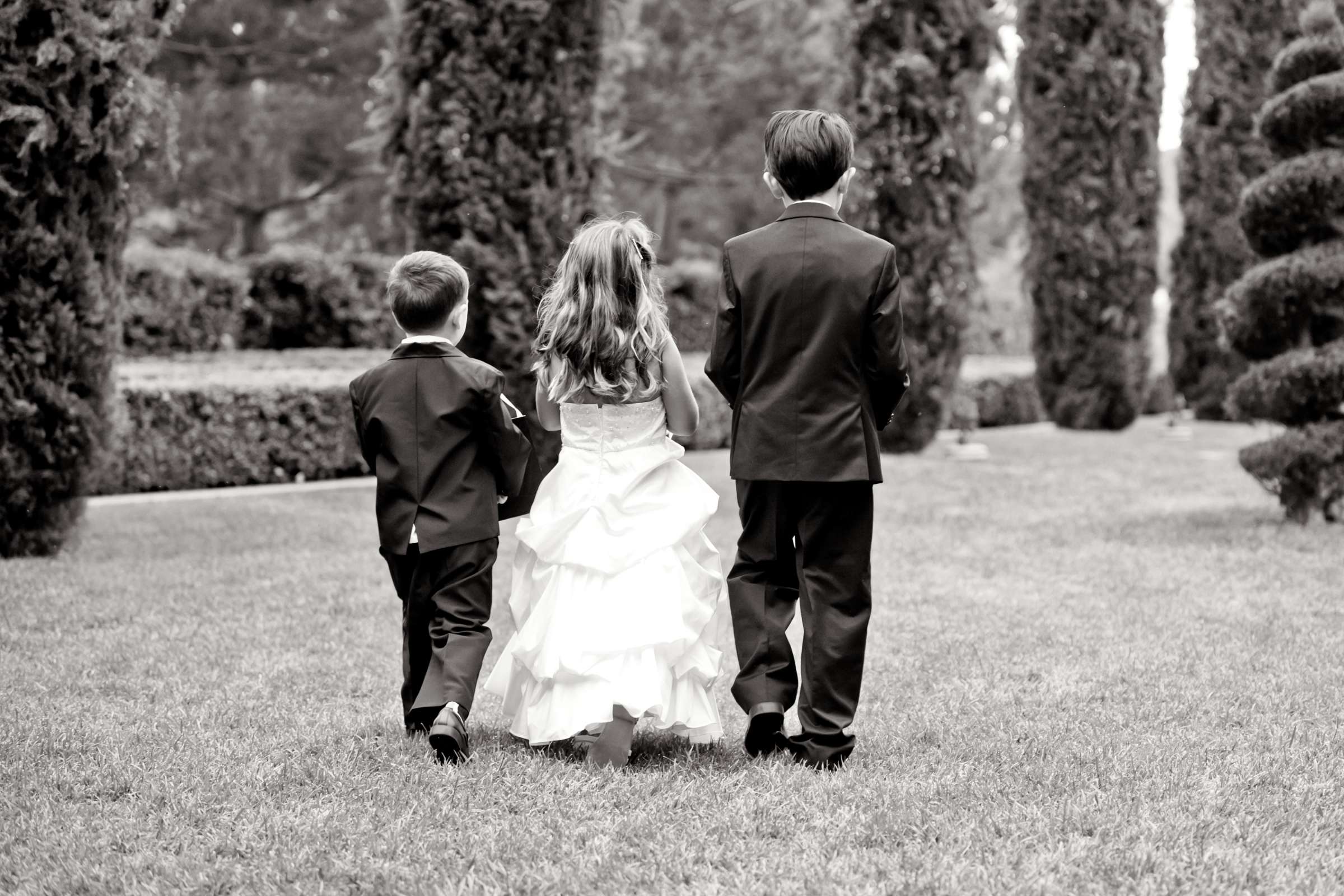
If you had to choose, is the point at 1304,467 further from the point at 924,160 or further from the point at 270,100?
the point at 270,100

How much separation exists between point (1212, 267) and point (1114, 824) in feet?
50.8

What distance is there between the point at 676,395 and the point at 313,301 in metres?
10.2

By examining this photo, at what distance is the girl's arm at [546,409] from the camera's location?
4.21m

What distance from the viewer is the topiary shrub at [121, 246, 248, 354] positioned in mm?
11953

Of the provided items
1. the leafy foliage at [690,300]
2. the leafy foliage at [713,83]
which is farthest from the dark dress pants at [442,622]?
the leafy foliage at [713,83]

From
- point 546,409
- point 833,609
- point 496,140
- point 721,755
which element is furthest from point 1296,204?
point 721,755

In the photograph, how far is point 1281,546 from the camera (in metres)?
7.72

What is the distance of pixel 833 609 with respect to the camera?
12.6ft

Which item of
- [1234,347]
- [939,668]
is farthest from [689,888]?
[1234,347]

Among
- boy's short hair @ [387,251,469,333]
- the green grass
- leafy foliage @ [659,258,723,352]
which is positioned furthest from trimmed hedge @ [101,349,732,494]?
leafy foliage @ [659,258,723,352]

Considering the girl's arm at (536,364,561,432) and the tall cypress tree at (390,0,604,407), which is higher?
the tall cypress tree at (390,0,604,407)

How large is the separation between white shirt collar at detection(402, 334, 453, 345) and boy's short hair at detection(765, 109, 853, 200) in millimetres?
1139

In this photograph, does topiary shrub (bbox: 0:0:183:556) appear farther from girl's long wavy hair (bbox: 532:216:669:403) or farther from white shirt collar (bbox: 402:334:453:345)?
girl's long wavy hair (bbox: 532:216:669:403)

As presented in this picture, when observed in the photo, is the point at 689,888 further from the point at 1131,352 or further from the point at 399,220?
the point at 1131,352
